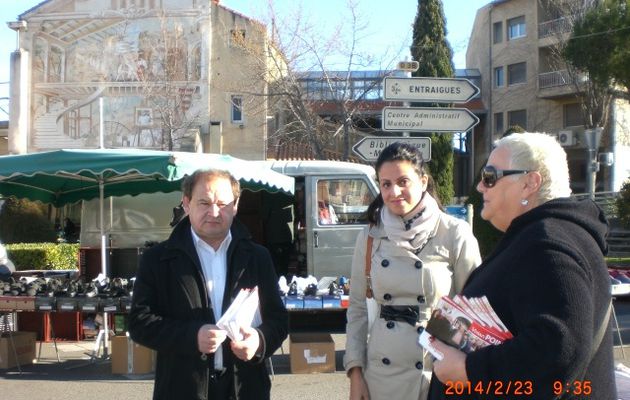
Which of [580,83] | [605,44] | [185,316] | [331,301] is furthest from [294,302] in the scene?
[580,83]

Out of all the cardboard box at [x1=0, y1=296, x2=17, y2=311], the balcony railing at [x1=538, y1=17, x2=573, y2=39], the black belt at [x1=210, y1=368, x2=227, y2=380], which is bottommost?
the cardboard box at [x1=0, y1=296, x2=17, y2=311]

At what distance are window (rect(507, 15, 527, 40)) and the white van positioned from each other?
31.3m

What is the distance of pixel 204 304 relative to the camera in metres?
2.91

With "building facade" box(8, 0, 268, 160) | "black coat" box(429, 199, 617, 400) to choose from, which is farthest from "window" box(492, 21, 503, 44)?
"black coat" box(429, 199, 617, 400)

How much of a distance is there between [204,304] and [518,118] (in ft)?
125

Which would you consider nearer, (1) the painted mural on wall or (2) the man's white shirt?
(2) the man's white shirt

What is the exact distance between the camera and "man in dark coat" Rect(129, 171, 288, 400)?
2.82m

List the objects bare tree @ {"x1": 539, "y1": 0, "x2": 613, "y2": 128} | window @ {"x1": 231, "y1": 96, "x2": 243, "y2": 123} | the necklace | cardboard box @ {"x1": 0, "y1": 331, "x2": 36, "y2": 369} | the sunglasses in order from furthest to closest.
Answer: bare tree @ {"x1": 539, "y1": 0, "x2": 613, "y2": 128} → window @ {"x1": 231, "y1": 96, "x2": 243, "y2": 123} → cardboard box @ {"x1": 0, "y1": 331, "x2": 36, "y2": 369} → the necklace → the sunglasses

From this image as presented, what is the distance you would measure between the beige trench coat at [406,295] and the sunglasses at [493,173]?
82cm

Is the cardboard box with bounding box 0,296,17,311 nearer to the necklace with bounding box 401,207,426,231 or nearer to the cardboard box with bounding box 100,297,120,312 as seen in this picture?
the cardboard box with bounding box 100,297,120,312

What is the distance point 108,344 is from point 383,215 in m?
6.30

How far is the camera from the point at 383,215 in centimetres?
321

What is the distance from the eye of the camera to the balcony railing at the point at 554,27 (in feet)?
105

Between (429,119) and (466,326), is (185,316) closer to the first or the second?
(466,326)
